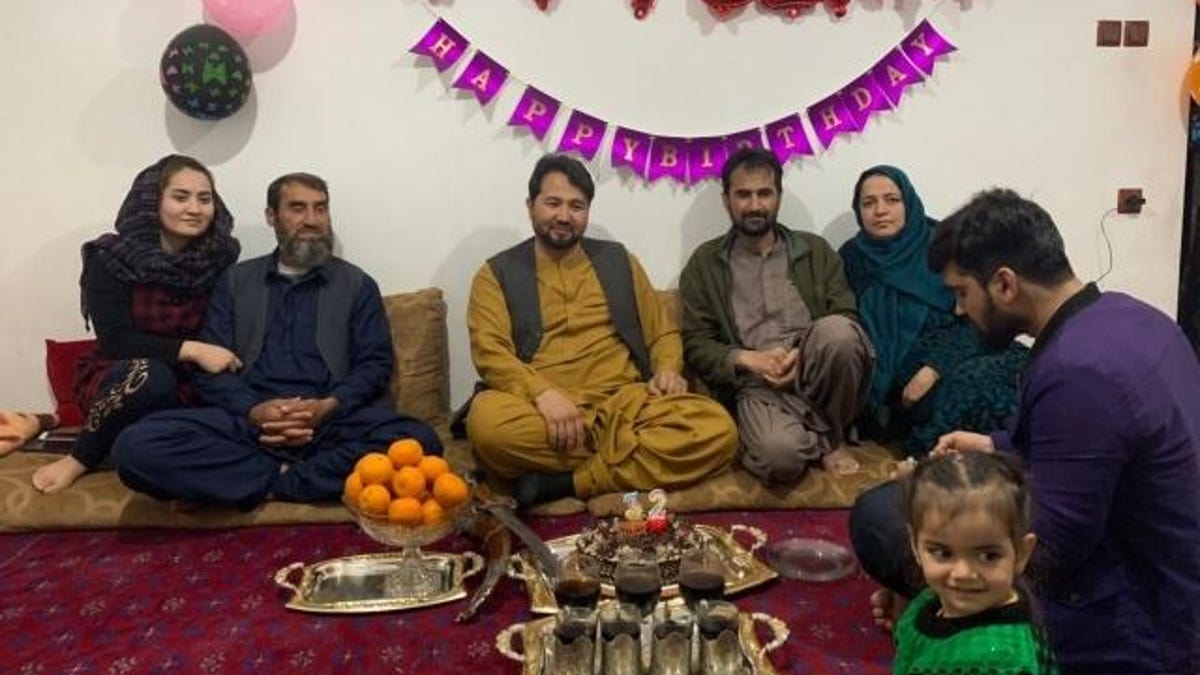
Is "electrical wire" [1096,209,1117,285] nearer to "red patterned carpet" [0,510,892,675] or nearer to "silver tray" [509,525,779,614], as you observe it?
"red patterned carpet" [0,510,892,675]

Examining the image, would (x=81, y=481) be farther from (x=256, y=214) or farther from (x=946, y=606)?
(x=946, y=606)

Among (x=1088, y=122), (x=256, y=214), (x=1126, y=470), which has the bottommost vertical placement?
(x=1126, y=470)

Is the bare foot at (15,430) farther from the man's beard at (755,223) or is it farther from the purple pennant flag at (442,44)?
the man's beard at (755,223)

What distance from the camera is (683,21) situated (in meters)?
3.48

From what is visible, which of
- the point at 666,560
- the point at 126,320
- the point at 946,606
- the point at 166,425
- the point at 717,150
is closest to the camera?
the point at 946,606

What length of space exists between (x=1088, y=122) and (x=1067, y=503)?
2599 millimetres

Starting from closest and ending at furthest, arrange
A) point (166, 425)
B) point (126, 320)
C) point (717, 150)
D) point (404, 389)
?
point (166, 425), point (126, 320), point (404, 389), point (717, 150)

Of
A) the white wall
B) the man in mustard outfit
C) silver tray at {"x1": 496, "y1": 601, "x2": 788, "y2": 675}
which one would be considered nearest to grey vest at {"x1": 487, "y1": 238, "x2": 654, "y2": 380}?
the man in mustard outfit

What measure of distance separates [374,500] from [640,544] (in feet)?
1.96

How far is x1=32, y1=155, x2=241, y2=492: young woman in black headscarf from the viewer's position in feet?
9.66

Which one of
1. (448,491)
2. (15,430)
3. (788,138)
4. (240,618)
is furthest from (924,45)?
(15,430)

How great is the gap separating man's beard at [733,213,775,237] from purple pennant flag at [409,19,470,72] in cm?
113

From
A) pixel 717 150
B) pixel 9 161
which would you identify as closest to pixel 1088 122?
pixel 717 150

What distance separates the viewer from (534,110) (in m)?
3.48
